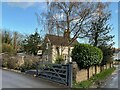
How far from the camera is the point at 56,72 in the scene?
18281mm

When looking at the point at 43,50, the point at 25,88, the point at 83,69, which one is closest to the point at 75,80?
the point at 83,69

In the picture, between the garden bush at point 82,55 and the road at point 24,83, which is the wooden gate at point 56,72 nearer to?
the road at point 24,83

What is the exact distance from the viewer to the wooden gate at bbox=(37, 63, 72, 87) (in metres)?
17.1

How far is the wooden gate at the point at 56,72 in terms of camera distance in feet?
56.2

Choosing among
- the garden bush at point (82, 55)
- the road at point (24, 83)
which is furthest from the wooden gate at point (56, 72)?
the garden bush at point (82, 55)

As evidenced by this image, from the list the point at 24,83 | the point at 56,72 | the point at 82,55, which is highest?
the point at 82,55

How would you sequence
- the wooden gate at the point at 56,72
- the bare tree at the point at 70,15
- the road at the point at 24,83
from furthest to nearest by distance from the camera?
the bare tree at the point at 70,15 < the wooden gate at the point at 56,72 < the road at the point at 24,83

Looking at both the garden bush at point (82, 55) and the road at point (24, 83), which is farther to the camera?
the garden bush at point (82, 55)

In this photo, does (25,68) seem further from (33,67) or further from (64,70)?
(64,70)

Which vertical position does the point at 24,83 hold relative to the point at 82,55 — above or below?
below

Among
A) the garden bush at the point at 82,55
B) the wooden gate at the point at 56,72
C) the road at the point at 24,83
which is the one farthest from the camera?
the garden bush at the point at 82,55

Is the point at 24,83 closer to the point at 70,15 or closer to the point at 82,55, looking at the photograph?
the point at 82,55

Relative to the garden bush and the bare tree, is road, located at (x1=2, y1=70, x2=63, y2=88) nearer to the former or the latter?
the garden bush

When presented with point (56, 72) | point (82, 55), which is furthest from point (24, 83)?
point (82, 55)
